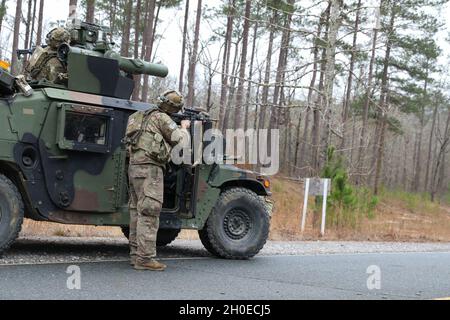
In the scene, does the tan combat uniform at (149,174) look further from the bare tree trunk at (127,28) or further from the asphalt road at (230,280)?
the bare tree trunk at (127,28)

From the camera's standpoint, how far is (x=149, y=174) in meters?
7.02

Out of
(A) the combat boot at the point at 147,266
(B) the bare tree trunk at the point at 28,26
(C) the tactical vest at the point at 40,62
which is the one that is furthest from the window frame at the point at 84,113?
(B) the bare tree trunk at the point at 28,26

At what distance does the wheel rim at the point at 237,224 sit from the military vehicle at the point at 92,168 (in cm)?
1

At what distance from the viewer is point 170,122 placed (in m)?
7.10

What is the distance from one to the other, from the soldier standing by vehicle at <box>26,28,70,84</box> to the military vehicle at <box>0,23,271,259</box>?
0.11 meters

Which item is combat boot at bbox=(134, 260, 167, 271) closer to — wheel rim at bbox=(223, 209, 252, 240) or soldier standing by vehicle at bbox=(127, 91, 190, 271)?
soldier standing by vehicle at bbox=(127, 91, 190, 271)

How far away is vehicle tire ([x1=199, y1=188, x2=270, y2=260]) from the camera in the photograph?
336 inches

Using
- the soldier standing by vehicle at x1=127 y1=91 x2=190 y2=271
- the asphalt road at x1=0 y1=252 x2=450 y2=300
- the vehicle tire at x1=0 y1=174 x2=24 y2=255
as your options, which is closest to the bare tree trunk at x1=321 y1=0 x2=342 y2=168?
the asphalt road at x1=0 y1=252 x2=450 y2=300

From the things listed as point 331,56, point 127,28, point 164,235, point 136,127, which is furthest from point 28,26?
point 136,127

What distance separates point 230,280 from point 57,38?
13.1 ft

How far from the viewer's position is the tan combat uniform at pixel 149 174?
6930 mm

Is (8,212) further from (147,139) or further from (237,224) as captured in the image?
(237,224)
